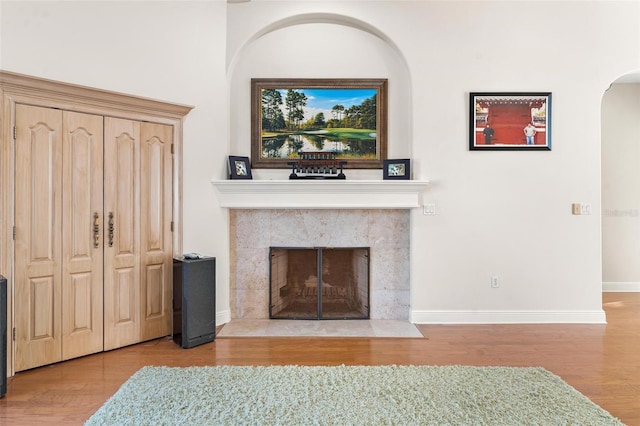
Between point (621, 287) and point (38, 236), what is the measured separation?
699 centimetres

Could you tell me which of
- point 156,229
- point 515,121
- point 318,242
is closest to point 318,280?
point 318,242

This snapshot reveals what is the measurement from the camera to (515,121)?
13.5 feet

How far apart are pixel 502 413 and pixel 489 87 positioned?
3.21 m

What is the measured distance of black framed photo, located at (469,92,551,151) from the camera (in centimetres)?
409

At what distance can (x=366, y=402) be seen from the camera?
2.35 m

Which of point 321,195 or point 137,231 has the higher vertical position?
point 321,195

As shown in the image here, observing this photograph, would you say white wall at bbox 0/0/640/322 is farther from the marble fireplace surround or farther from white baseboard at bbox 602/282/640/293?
white baseboard at bbox 602/282/640/293

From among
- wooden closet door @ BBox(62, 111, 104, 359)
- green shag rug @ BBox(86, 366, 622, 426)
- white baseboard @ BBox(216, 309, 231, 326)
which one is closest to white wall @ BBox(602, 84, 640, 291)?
green shag rug @ BBox(86, 366, 622, 426)

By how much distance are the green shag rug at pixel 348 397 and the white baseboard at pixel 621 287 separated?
11.7 feet

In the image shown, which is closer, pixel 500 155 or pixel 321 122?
pixel 500 155

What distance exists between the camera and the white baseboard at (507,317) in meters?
4.06

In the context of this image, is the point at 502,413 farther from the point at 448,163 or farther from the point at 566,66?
the point at 566,66

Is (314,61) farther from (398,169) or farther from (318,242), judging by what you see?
(318,242)

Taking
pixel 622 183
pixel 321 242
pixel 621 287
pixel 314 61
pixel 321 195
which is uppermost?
pixel 314 61
